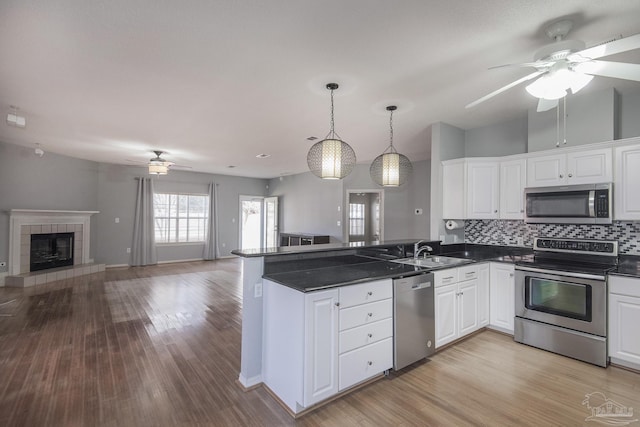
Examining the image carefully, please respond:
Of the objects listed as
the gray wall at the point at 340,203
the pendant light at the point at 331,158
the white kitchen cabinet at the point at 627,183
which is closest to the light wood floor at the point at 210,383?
the white kitchen cabinet at the point at 627,183

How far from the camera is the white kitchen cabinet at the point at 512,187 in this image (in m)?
3.52

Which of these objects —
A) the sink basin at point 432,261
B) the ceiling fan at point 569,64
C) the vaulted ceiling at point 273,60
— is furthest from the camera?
the sink basin at point 432,261

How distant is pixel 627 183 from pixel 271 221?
850 cm

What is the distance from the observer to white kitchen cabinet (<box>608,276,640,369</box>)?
2543 mm

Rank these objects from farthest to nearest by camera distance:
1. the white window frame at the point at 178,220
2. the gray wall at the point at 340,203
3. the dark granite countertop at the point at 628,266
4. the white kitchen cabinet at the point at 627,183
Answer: the white window frame at the point at 178,220 < the gray wall at the point at 340,203 < the white kitchen cabinet at the point at 627,183 < the dark granite countertop at the point at 628,266

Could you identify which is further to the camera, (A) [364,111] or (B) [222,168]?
(B) [222,168]

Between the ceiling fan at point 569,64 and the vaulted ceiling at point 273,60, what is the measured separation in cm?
23

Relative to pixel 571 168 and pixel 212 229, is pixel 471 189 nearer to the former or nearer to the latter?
pixel 571 168

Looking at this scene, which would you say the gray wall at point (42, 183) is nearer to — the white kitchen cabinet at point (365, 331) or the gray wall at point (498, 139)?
the white kitchen cabinet at point (365, 331)

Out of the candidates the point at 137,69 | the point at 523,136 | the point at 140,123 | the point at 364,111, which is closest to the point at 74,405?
the point at 137,69

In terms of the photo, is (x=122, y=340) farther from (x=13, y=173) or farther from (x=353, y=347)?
(x=13, y=173)

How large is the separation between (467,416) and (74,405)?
9.15 ft

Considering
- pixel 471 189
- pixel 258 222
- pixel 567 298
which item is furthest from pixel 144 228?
pixel 567 298

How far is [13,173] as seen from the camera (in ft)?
18.0
